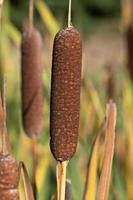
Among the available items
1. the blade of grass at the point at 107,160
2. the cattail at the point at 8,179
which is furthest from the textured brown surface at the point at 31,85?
the cattail at the point at 8,179

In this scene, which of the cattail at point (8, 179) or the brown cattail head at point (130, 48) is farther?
the brown cattail head at point (130, 48)

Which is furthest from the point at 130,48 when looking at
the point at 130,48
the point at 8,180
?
the point at 8,180

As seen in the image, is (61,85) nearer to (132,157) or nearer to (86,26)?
(132,157)

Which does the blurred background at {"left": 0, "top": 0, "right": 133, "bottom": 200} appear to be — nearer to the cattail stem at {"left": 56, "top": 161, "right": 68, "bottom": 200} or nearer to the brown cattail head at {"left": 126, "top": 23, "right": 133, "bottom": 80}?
the brown cattail head at {"left": 126, "top": 23, "right": 133, "bottom": 80}

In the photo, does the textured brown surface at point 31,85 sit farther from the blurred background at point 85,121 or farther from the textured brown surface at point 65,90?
the textured brown surface at point 65,90

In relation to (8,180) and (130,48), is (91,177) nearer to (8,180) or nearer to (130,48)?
(8,180)

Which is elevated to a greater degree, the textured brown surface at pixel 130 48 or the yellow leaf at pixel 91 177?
the textured brown surface at pixel 130 48
